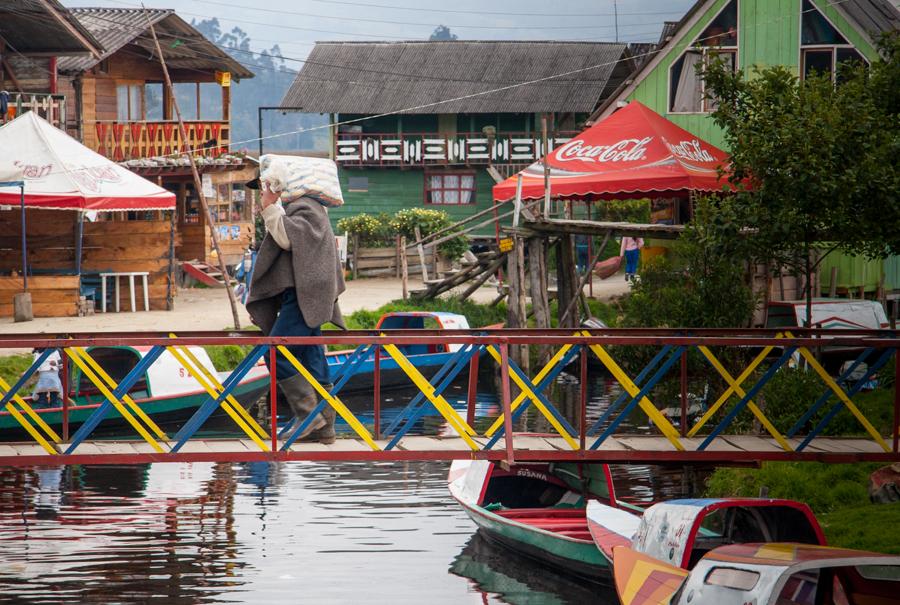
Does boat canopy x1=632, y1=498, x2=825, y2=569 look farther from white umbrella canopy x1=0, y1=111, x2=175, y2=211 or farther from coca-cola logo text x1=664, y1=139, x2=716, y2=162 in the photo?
white umbrella canopy x1=0, y1=111, x2=175, y2=211

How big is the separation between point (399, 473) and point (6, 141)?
13.3 metres

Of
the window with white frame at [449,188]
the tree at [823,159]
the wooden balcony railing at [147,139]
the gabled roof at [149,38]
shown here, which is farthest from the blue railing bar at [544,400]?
the window with white frame at [449,188]

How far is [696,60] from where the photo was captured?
86.1 ft

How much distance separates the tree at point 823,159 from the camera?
14.1 meters

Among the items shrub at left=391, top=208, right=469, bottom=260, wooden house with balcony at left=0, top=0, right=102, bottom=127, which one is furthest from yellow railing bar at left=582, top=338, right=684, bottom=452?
shrub at left=391, top=208, right=469, bottom=260

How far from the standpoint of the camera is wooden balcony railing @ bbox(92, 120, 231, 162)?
107ft

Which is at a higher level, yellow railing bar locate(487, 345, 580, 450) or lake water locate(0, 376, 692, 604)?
yellow railing bar locate(487, 345, 580, 450)

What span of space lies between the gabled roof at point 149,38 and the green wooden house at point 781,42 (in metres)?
15.3

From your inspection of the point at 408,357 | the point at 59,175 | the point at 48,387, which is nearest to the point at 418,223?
the point at 408,357

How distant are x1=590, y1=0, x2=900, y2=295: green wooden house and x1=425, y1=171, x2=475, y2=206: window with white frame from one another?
774 inches

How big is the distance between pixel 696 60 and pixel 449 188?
21197mm

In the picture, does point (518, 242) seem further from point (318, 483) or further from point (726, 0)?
point (318, 483)

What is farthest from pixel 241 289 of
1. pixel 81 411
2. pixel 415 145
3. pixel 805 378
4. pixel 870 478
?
pixel 415 145

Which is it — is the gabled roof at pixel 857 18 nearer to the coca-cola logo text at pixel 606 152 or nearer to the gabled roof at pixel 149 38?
the coca-cola logo text at pixel 606 152
